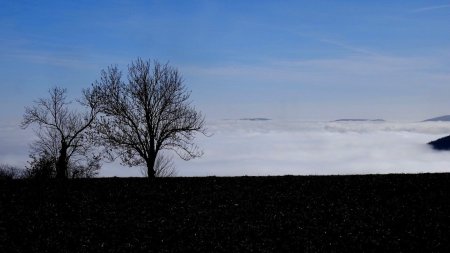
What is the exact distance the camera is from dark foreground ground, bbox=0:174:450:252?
1551cm

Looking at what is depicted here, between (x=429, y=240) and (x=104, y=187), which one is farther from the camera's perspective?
(x=104, y=187)

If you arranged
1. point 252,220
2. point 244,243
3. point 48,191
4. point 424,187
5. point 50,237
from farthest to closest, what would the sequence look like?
1. point 48,191
2. point 424,187
3. point 252,220
4. point 50,237
5. point 244,243

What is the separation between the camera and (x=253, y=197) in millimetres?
20031

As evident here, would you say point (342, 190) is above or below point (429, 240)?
above

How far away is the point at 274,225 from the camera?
1694 centimetres

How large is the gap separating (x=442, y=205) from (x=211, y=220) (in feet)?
28.7

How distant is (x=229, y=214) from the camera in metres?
18.2

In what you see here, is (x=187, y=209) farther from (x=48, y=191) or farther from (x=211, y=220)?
(x=48, y=191)

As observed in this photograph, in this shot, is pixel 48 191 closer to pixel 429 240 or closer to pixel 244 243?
pixel 244 243

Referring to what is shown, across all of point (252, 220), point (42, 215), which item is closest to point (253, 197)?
point (252, 220)

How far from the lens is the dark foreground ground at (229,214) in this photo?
50.9 ft

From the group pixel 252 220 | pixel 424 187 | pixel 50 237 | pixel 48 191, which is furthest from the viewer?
pixel 48 191

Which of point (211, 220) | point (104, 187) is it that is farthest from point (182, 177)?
point (211, 220)

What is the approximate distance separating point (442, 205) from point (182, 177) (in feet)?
37.0
